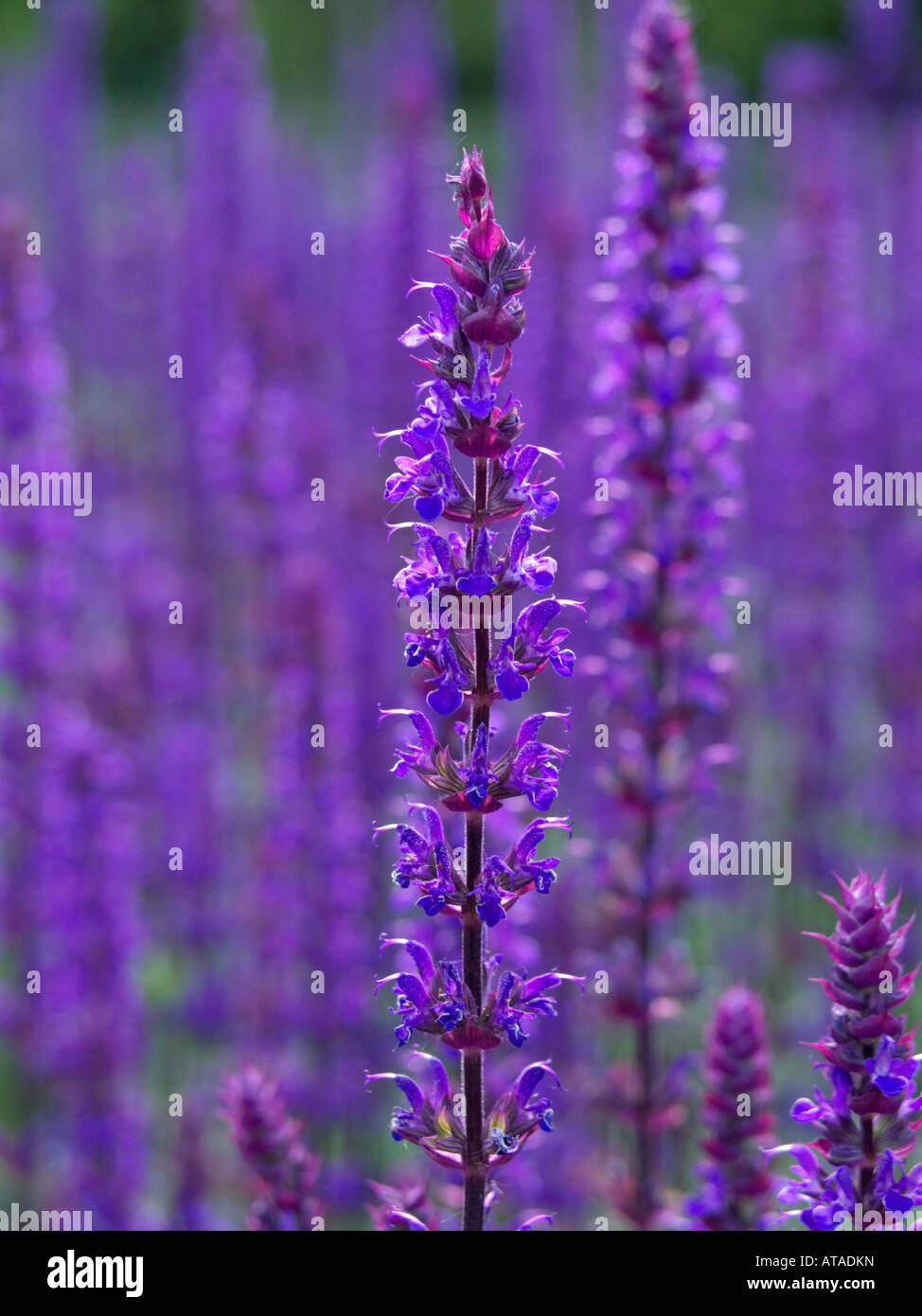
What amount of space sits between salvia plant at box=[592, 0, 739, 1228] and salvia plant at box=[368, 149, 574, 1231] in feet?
7.51

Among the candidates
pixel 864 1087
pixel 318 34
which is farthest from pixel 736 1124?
pixel 318 34

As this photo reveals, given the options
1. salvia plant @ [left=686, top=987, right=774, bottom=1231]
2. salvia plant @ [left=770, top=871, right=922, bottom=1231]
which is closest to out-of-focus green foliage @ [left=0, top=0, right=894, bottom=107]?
salvia plant @ [left=686, top=987, right=774, bottom=1231]

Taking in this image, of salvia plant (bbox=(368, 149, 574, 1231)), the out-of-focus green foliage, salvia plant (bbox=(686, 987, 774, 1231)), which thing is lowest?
salvia plant (bbox=(686, 987, 774, 1231))

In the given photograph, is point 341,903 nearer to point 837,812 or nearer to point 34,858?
point 34,858

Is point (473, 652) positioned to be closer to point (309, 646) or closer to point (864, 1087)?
point (864, 1087)

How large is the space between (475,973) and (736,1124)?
1196mm

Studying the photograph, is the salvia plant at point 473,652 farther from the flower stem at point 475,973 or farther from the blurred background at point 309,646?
the blurred background at point 309,646

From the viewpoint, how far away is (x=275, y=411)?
9.20 metres

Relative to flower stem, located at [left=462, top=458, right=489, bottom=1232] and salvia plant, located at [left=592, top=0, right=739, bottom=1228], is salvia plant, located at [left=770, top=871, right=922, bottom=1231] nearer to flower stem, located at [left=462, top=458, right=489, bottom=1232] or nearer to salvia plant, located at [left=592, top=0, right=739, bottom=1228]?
flower stem, located at [left=462, top=458, right=489, bottom=1232]

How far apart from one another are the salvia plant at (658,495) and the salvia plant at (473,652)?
7.51 ft

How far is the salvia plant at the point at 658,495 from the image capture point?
216 inches

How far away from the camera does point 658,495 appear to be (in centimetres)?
567

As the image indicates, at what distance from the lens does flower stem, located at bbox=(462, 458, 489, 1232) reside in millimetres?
3244
